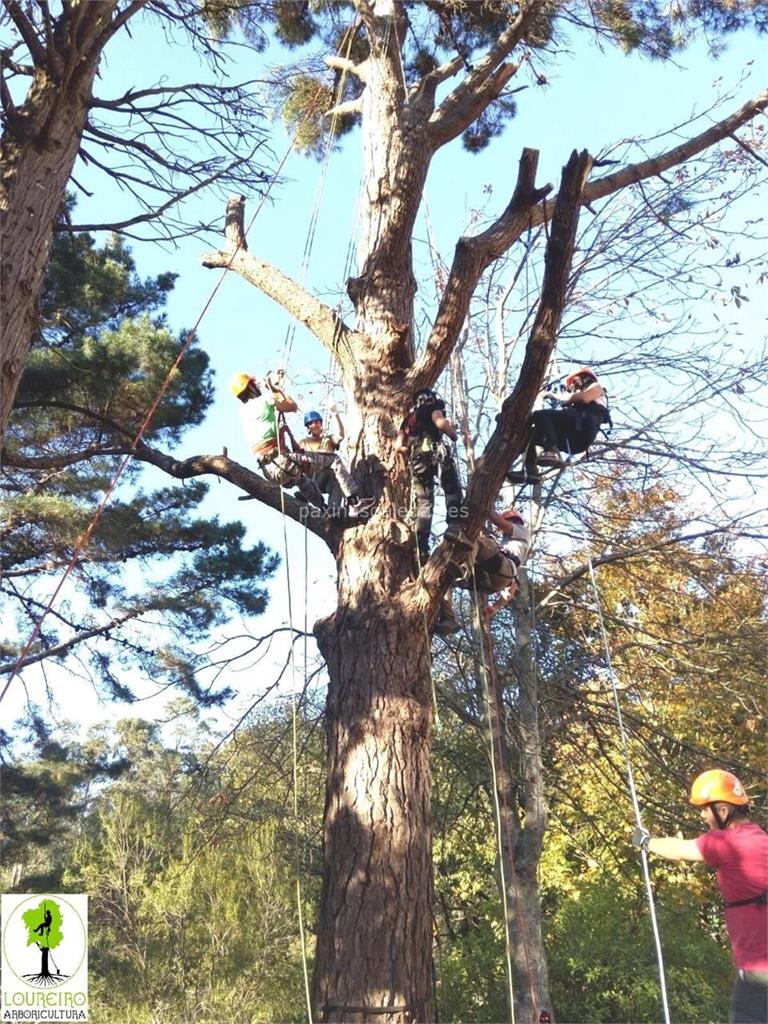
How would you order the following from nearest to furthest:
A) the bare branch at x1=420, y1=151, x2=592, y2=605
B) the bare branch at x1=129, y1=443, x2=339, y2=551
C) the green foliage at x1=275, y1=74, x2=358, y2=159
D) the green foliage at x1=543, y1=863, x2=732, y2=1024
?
A: 1. the bare branch at x1=420, y1=151, x2=592, y2=605
2. the bare branch at x1=129, y1=443, x2=339, y2=551
3. the green foliage at x1=275, y1=74, x2=358, y2=159
4. the green foliage at x1=543, y1=863, x2=732, y2=1024

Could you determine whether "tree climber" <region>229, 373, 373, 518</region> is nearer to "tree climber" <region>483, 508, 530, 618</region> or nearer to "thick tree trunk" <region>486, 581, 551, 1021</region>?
"tree climber" <region>483, 508, 530, 618</region>

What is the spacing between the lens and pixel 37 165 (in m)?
5.08

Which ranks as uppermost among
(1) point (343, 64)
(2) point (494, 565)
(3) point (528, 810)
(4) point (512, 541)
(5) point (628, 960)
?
(1) point (343, 64)

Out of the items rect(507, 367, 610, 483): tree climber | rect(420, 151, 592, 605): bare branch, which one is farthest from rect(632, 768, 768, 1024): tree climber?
rect(507, 367, 610, 483): tree climber

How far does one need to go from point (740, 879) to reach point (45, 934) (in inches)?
198

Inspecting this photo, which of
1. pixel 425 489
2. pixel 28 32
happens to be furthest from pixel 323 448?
pixel 28 32

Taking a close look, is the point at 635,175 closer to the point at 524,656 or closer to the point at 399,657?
the point at 399,657

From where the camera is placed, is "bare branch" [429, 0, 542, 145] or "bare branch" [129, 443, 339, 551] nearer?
"bare branch" [129, 443, 339, 551]

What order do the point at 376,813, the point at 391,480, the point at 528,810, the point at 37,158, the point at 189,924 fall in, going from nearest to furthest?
the point at 376,813 → the point at 391,480 → the point at 37,158 → the point at 528,810 → the point at 189,924

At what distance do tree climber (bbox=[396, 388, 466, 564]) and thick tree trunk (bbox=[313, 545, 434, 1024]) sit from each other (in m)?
0.58

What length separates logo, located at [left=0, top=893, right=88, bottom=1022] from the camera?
6.10 metres

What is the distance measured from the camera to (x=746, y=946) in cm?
334

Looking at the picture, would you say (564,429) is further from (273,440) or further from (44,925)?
(44,925)

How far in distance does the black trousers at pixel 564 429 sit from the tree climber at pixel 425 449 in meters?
0.51
